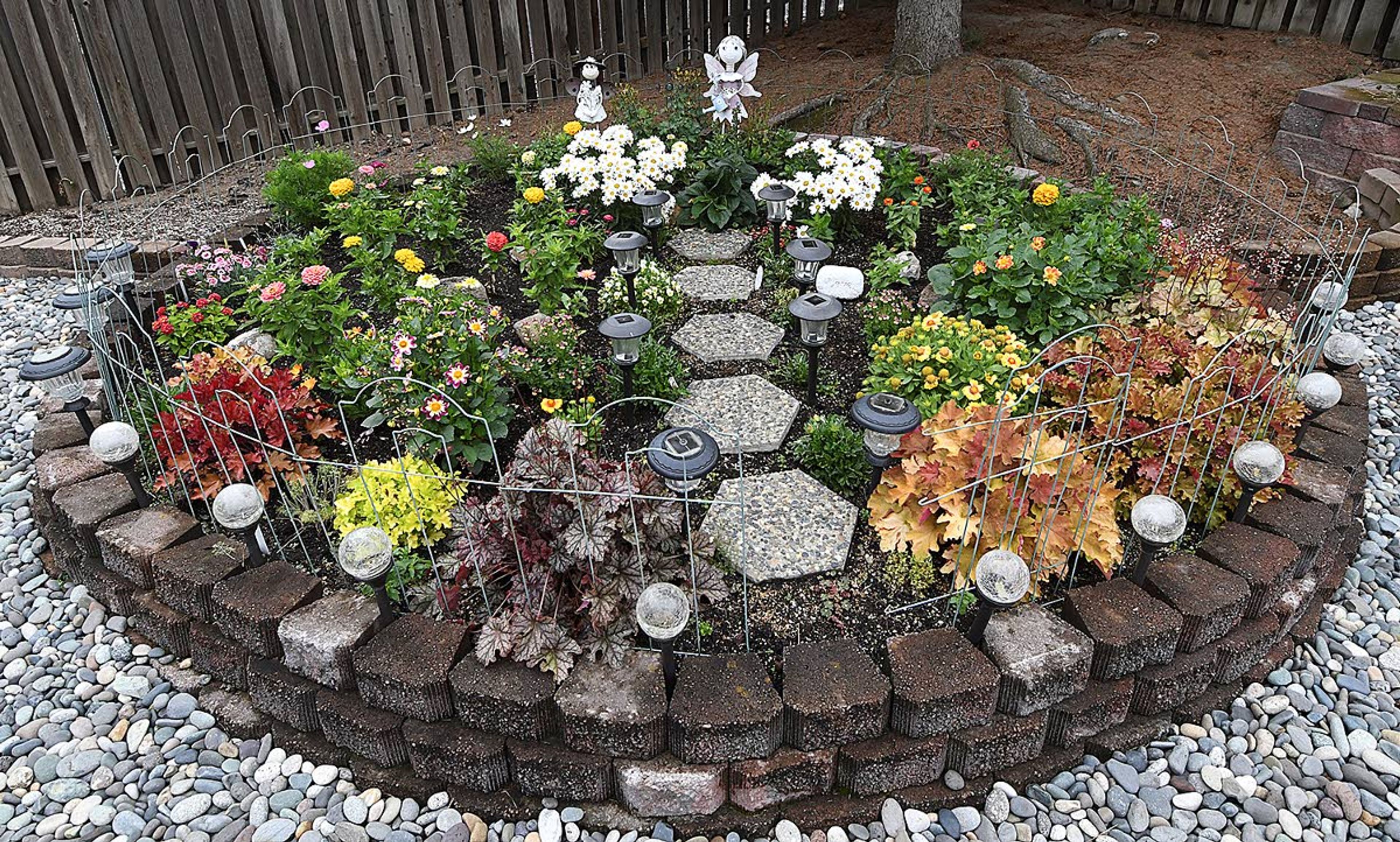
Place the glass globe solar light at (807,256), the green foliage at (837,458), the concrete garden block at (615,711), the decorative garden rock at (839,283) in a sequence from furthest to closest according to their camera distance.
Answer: the glass globe solar light at (807,256) < the decorative garden rock at (839,283) < the green foliage at (837,458) < the concrete garden block at (615,711)

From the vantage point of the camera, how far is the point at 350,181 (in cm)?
462

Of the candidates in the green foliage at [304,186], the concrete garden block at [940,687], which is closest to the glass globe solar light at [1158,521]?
the concrete garden block at [940,687]

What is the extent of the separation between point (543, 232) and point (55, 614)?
249 cm

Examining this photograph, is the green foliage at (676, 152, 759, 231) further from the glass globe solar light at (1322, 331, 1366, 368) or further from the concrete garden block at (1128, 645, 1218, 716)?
the concrete garden block at (1128, 645, 1218, 716)

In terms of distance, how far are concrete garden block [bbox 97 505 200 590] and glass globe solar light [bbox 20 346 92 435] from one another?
386mm

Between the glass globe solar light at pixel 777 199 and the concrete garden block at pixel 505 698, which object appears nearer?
the concrete garden block at pixel 505 698

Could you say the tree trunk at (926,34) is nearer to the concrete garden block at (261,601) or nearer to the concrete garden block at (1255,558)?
the concrete garden block at (1255,558)

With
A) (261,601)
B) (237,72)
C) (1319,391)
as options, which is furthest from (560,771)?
(237,72)

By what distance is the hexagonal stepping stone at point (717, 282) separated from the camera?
14.5ft

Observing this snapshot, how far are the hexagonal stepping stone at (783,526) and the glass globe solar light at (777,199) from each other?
155 cm

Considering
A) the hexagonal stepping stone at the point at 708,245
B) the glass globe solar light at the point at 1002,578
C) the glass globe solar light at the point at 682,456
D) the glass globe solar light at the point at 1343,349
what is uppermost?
the glass globe solar light at the point at 682,456

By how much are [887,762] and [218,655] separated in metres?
2.02

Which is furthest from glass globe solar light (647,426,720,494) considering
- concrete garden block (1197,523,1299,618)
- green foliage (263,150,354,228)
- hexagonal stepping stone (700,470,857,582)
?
green foliage (263,150,354,228)

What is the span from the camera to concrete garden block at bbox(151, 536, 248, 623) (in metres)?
2.66
